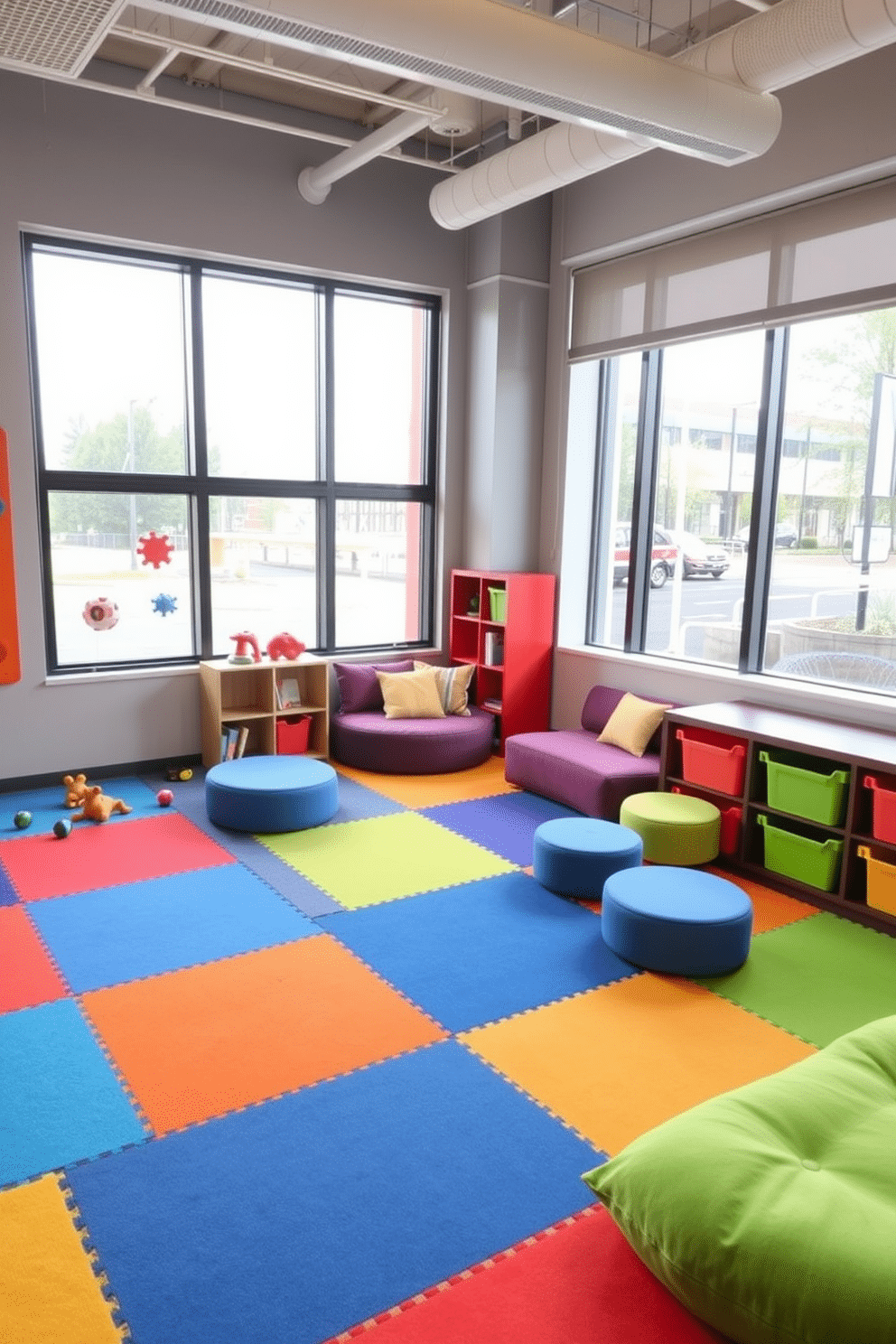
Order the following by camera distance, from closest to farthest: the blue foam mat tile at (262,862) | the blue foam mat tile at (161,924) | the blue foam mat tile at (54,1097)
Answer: the blue foam mat tile at (54,1097) < the blue foam mat tile at (161,924) < the blue foam mat tile at (262,862)

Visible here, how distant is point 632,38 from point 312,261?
94.2 inches

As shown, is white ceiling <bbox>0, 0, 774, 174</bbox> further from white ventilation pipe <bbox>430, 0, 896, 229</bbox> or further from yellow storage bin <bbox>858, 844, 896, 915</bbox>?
yellow storage bin <bbox>858, 844, 896, 915</bbox>

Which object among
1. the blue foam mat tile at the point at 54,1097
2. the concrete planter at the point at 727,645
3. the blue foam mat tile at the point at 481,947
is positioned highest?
the concrete planter at the point at 727,645

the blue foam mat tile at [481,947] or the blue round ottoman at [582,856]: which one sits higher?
the blue round ottoman at [582,856]

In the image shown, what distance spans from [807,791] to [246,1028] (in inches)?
110

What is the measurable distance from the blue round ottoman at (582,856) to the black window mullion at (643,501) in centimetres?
227

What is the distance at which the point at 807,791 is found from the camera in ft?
15.1

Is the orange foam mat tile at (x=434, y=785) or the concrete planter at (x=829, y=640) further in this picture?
the orange foam mat tile at (x=434, y=785)

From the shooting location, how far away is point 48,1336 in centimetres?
217

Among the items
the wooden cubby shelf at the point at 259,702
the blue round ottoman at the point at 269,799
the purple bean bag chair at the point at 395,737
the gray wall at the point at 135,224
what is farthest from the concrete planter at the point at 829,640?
the gray wall at the point at 135,224

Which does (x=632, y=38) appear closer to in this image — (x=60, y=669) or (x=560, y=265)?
(x=560, y=265)

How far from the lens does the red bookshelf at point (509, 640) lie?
6.91 m

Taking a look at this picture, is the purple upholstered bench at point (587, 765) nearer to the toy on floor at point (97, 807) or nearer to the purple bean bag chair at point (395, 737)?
the purple bean bag chair at point (395, 737)

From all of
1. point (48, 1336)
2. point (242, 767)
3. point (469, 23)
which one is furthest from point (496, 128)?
point (48, 1336)
